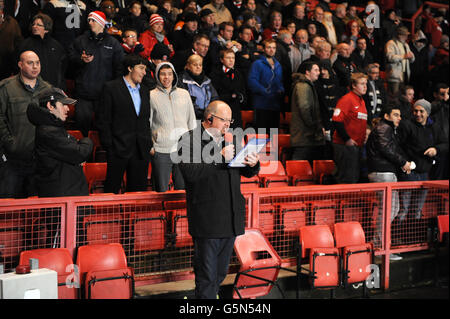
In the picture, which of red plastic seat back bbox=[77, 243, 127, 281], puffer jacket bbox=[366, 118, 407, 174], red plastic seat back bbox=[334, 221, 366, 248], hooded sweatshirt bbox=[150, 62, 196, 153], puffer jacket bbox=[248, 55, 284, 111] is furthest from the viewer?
puffer jacket bbox=[248, 55, 284, 111]

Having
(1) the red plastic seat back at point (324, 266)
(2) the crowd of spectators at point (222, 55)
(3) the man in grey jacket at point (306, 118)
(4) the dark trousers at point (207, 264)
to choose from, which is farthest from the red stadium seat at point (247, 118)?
(4) the dark trousers at point (207, 264)

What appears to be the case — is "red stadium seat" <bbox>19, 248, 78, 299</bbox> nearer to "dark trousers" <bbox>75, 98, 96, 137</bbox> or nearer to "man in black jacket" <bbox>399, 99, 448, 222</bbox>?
"dark trousers" <bbox>75, 98, 96, 137</bbox>

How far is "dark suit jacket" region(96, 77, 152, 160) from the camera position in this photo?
586 centimetres

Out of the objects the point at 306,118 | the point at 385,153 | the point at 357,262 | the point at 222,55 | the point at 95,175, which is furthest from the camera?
the point at 222,55

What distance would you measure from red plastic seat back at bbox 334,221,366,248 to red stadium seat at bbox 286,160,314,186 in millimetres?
1515

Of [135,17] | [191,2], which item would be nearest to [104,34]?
[135,17]

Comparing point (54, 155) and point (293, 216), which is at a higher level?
point (54, 155)

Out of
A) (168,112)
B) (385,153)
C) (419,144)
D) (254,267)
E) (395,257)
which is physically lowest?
(395,257)

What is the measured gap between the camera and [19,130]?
544 cm

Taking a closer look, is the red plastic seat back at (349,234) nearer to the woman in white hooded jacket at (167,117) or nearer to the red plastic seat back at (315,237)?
the red plastic seat back at (315,237)

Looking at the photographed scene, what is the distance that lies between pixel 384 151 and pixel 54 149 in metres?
3.68

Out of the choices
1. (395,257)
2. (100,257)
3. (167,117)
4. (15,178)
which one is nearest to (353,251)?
(395,257)

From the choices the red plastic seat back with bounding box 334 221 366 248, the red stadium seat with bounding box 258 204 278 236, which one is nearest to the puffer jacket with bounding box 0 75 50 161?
the red stadium seat with bounding box 258 204 278 236

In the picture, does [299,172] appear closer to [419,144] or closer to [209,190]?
[419,144]
